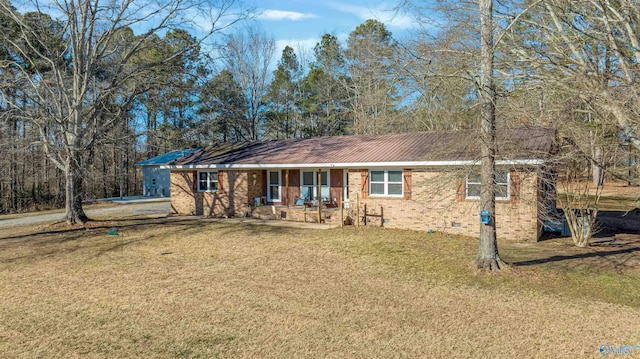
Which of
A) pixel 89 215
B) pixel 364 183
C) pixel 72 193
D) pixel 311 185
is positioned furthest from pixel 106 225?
pixel 364 183

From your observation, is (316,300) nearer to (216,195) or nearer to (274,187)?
(274,187)

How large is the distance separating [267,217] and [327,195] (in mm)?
2810

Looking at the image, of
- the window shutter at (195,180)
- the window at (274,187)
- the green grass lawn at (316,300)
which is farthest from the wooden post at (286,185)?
the green grass lawn at (316,300)

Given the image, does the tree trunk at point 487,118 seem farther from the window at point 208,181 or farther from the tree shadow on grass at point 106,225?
A: the window at point 208,181

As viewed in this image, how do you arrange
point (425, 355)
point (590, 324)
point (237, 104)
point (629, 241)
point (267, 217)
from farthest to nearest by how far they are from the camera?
1. point (237, 104)
2. point (267, 217)
3. point (629, 241)
4. point (590, 324)
5. point (425, 355)

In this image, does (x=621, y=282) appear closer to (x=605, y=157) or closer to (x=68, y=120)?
(x=605, y=157)

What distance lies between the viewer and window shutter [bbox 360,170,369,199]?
593 inches

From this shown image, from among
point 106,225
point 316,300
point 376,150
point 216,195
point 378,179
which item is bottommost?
point 316,300

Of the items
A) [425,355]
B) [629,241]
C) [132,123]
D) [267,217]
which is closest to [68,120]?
[267,217]

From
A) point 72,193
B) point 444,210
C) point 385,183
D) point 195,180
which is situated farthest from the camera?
point 195,180

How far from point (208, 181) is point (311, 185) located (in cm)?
521

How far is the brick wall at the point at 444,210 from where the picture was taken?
12047 millimetres

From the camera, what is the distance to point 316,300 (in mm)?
6992

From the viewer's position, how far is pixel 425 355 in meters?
4.85
